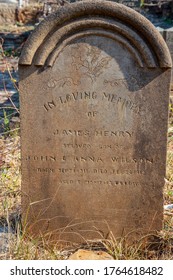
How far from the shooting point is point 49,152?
9.38 ft

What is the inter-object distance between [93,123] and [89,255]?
0.95 metres

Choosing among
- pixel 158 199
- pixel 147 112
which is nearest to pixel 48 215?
pixel 158 199

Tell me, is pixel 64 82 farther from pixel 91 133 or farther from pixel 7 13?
pixel 7 13

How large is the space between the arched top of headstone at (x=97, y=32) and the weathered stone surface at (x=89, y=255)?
1364 mm

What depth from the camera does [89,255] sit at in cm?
281

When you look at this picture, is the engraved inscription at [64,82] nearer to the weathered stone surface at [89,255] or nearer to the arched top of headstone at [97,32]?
the arched top of headstone at [97,32]

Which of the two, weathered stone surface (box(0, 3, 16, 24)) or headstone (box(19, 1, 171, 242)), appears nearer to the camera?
headstone (box(19, 1, 171, 242))

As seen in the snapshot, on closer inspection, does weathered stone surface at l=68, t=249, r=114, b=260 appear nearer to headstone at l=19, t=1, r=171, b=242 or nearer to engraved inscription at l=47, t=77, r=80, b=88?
headstone at l=19, t=1, r=171, b=242

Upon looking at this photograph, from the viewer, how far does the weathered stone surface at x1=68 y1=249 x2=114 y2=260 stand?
2.77m

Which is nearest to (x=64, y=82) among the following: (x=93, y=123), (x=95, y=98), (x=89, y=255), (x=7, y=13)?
(x=95, y=98)

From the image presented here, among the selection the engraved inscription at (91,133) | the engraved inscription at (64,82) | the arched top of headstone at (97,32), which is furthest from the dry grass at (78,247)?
the arched top of headstone at (97,32)

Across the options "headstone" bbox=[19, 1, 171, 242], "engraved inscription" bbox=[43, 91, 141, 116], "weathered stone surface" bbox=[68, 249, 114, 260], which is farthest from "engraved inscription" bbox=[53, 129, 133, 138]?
"weathered stone surface" bbox=[68, 249, 114, 260]

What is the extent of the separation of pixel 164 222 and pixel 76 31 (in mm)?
1685

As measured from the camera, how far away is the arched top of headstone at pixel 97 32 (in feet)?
8.53
